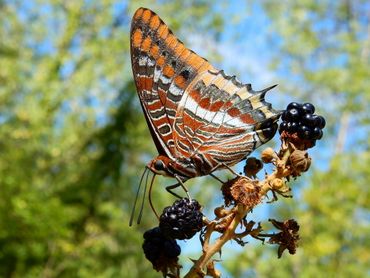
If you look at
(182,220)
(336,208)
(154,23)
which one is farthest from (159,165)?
(336,208)

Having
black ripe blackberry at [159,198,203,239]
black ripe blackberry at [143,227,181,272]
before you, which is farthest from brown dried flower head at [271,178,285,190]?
black ripe blackberry at [143,227,181,272]

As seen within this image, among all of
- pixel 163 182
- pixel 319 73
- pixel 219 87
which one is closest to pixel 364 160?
pixel 319 73

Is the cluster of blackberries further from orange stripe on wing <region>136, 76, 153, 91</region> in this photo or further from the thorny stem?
orange stripe on wing <region>136, 76, 153, 91</region>

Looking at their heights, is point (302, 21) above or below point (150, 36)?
above

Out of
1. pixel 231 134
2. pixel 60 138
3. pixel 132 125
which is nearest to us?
pixel 231 134

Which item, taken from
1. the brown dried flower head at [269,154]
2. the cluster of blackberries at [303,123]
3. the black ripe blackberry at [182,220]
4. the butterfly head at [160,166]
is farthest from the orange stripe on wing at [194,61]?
the black ripe blackberry at [182,220]

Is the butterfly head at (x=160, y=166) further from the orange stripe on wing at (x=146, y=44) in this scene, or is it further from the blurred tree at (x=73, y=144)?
the blurred tree at (x=73, y=144)

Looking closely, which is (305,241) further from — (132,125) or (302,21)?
(302,21)
